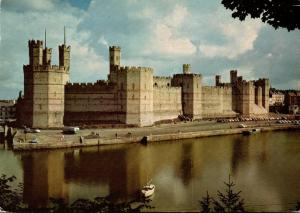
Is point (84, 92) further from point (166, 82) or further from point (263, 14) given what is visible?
point (263, 14)

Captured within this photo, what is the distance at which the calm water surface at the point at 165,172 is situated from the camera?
60.8ft

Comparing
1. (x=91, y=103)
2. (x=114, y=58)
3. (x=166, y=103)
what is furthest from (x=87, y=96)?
(x=166, y=103)

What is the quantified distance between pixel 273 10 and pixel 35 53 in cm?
3338

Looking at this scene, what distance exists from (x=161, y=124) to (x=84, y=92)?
9.51 meters

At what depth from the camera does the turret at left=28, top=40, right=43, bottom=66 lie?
39.3m

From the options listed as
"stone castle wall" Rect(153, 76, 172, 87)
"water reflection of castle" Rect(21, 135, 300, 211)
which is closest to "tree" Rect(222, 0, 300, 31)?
"water reflection of castle" Rect(21, 135, 300, 211)

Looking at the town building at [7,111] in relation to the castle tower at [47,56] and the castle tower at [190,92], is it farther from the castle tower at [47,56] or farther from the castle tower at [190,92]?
the castle tower at [47,56]

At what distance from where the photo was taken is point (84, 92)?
42.2 meters

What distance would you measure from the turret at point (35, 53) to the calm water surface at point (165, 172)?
10.6 metres

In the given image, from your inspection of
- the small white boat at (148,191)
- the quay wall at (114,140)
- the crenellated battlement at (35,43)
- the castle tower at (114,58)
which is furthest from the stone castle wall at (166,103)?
the small white boat at (148,191)

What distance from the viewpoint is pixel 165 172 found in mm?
24094

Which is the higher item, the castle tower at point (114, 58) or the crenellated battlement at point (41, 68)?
the castle tower at point (114, 58)

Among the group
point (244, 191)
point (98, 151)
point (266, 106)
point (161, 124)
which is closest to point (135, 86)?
point (161, 124)

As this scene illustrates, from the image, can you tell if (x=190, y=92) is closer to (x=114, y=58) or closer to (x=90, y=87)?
(x=114, y=58)
